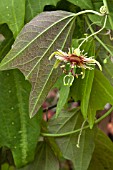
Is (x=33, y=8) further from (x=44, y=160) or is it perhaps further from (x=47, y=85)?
(x=44, y=160)

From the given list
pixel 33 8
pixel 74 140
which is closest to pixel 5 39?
pixel 33 8

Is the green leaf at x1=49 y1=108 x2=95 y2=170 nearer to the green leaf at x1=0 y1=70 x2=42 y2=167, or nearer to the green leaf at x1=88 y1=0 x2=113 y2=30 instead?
the green leaf at x1=0 y1=70 x2=42 y2=167

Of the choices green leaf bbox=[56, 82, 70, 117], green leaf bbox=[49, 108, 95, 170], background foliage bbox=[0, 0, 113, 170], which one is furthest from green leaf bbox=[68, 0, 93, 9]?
green leaf bbox=[49, 108, 95, 170]

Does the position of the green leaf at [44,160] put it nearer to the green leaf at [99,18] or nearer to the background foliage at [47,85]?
the background foliage at [47,85]

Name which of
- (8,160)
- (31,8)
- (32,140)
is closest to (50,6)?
(31,8)

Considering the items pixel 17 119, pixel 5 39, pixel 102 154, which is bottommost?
pixel 102 154

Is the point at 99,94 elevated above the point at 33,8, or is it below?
below
